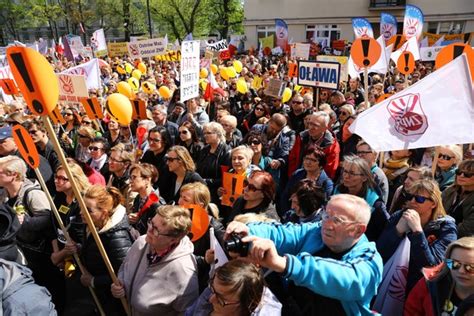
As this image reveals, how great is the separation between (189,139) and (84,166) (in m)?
1.56

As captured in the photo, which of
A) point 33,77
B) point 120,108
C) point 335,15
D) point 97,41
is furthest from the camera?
point 335,15

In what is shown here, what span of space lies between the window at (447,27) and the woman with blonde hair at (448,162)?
109 feet

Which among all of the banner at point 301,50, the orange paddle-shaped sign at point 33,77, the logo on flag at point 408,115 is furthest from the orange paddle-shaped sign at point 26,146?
the banner at point 301,50

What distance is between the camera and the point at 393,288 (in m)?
2.35

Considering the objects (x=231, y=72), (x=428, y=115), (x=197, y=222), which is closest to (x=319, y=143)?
(x=428, y=115)

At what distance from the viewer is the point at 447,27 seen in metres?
31.5

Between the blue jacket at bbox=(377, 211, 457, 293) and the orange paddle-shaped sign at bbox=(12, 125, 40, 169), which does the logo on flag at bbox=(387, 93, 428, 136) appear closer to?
the blue jacket at bbox=(377, 211, 457, 293)

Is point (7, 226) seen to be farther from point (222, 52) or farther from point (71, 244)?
point (222, 52)

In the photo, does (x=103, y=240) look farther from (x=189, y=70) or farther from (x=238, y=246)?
(x=189, y=70)

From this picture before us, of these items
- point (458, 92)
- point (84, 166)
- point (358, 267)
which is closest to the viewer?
point (358, 267)

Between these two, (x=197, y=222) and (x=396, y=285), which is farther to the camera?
Result: (x=197, y=222)

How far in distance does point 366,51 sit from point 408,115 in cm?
263

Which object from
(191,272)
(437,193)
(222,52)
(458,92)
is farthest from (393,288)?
(222,52)

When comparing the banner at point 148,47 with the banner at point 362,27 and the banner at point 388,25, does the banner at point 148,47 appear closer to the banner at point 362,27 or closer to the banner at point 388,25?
the banner at point 362,27
